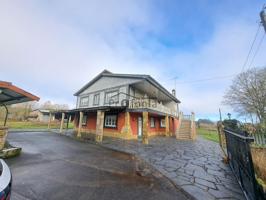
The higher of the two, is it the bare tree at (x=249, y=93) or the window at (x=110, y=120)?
the bare tree at (x=249, y=93)

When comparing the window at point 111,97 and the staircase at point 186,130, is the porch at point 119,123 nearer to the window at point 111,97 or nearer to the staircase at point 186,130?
the window at point 111,97

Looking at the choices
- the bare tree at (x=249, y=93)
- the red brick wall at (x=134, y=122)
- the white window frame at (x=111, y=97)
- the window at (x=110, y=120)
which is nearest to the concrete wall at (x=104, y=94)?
the white window frame at (x=111, y=97)

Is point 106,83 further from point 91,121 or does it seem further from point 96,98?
point 91,121

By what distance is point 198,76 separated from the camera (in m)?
18.4

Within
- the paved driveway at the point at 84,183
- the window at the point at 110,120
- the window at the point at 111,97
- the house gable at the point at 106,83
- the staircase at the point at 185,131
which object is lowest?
the paved driveway at the point at 84,183

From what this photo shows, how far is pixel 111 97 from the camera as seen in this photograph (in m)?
14.5

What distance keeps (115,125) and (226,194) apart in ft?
35.1

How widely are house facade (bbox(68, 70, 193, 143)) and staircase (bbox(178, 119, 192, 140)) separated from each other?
161 centimetres

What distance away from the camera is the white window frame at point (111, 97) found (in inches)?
549

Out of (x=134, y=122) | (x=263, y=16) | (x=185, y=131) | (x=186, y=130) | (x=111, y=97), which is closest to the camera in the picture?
(x=263, y=16)

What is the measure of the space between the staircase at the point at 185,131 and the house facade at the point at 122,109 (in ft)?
5.28

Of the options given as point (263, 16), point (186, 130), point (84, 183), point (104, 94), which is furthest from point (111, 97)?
point (263, 16)

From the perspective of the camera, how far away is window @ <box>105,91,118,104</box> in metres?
14.0

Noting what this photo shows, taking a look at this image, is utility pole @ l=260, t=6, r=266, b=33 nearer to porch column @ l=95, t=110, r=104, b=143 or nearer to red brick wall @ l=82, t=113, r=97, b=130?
porch column @ l=95, t=110, r=104, b=143
